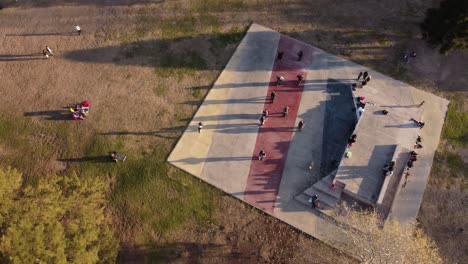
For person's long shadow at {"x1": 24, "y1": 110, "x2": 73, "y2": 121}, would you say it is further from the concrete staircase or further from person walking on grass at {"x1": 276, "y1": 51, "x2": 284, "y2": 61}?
the concrete staircase

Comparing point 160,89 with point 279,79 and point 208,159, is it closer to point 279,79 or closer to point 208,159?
point 208,159

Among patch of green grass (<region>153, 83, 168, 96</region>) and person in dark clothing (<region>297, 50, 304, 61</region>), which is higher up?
person in dark clothing (<region>297, 50, 304, 61</region>)

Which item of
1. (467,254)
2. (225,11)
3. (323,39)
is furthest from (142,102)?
(467,254)

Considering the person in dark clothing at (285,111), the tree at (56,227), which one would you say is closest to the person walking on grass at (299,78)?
the person in dark clothing at (285,111)

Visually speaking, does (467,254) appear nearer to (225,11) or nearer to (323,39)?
(323,39)

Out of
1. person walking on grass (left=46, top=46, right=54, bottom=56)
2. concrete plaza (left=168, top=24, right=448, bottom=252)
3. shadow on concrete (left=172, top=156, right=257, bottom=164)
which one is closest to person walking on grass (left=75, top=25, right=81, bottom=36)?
person walking on grass (left=46, top=46, right=54, bottom=56)

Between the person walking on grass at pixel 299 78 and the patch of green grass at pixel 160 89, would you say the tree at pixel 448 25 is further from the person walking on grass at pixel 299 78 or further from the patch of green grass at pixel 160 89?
the patch of green grass at pixel 160 89

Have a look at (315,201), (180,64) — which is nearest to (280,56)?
(180,64)
